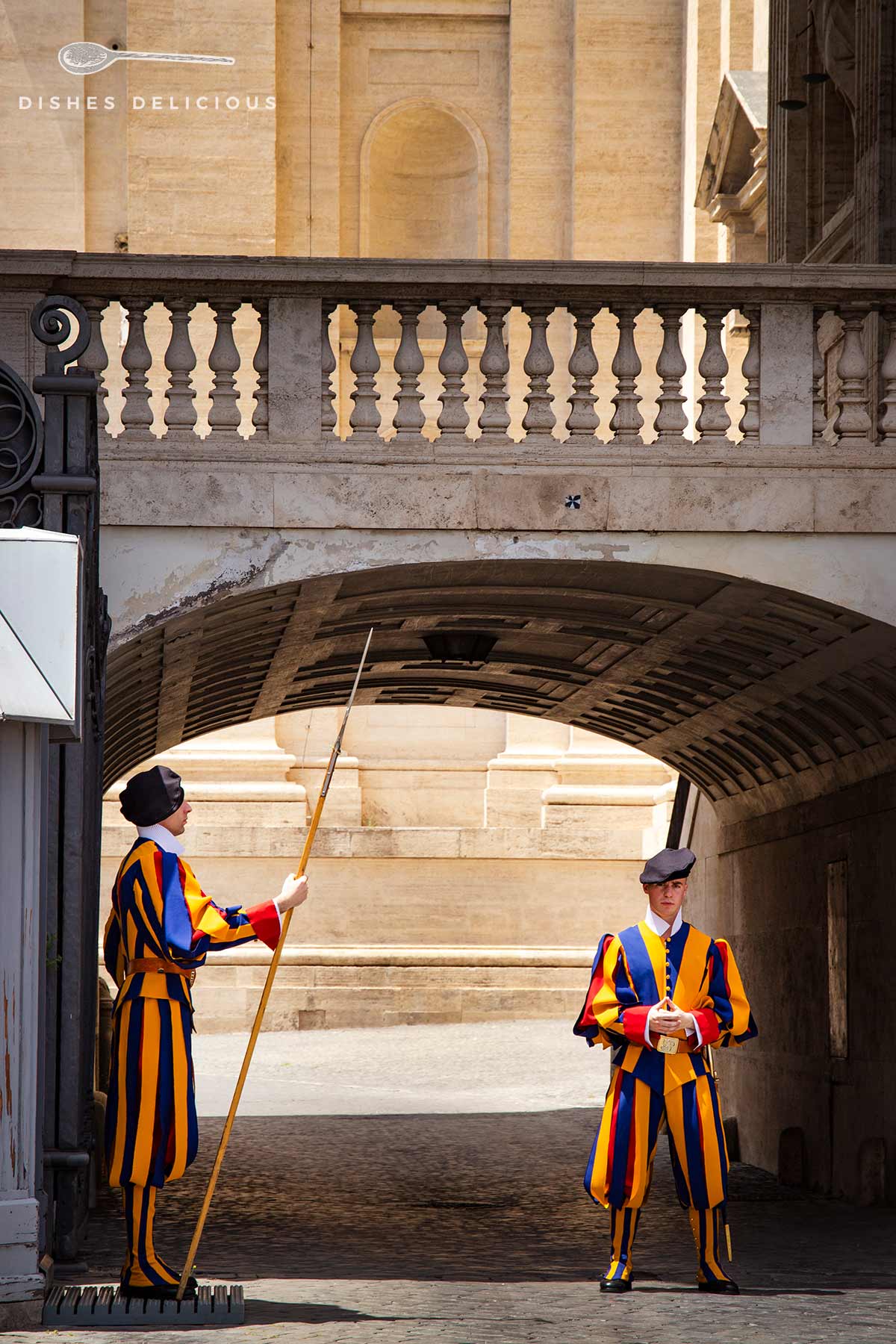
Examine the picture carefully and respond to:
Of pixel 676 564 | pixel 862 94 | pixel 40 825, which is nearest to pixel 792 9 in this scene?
pixel 862 94

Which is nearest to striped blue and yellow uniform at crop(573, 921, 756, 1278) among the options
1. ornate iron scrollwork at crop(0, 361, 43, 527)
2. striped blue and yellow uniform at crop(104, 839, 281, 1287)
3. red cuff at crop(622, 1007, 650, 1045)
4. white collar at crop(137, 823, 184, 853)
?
red cuff at crop(622, 1007, 650, 1045)

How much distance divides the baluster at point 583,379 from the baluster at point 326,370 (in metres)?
1.10

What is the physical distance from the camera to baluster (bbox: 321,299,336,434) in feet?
31.3

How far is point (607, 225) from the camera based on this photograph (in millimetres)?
29016

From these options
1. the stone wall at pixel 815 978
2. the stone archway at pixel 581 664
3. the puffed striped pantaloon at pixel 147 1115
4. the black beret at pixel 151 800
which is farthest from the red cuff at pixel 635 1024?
the stone wall at pixel 815 978

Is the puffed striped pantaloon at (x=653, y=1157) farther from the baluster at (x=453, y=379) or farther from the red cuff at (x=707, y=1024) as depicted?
the baluster at (x=453, y=379)

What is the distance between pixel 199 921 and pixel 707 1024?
6.78 feet

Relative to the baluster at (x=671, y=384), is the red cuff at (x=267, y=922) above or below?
below

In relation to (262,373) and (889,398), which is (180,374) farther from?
(889,398)

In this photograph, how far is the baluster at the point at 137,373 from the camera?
937cm

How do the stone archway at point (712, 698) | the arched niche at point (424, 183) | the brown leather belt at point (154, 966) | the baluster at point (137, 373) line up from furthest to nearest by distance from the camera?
the arched niche at point (424, 183), the stone archway at point (712, 698), the baluster at point (137, 373), the brown leather belt at point (154, 966)

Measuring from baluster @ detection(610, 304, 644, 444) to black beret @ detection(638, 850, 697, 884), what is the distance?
2308 millimetres

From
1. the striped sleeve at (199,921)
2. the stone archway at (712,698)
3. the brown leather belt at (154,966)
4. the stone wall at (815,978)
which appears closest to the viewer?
the striped sleeve at (199,921)

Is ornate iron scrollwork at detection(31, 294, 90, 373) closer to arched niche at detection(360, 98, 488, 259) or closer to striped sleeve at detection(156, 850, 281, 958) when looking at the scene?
striped sleeve at detection(156, 850, 281, 958)
